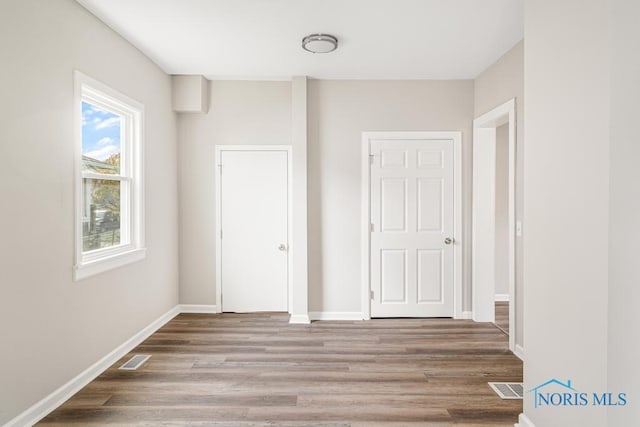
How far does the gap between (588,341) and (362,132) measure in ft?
10.3

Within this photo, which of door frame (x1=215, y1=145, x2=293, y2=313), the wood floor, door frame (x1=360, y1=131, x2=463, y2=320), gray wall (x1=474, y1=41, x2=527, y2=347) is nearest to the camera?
the wood floor

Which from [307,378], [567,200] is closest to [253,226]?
[307,378]

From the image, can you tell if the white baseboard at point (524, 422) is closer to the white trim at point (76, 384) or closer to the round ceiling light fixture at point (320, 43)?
the white trim at point (76, 384)

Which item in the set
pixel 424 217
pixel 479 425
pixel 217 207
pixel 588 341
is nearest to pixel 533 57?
pixel 588 341

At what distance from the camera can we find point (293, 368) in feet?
9.91

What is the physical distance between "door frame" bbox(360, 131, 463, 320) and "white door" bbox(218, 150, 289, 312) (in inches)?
36.0

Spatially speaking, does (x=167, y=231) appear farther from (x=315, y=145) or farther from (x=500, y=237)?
(x=500, y=237)

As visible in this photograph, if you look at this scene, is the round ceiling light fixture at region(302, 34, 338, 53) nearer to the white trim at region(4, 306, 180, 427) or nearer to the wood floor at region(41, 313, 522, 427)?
the wood floor at region(41, 313, 522, 427)

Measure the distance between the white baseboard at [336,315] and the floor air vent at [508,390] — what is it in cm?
178

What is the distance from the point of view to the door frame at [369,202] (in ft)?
14.1

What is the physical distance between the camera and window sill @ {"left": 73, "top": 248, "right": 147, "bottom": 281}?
267 centimetres

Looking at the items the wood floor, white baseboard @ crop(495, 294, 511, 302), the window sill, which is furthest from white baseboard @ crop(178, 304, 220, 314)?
white baseboard @ crop(495, 294, 511, 302)

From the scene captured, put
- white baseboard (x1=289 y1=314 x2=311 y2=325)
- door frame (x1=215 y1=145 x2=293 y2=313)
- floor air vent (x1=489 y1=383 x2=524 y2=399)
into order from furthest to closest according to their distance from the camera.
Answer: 1. door frame (x1=215 y1=145 x2=293 y2=313)
2. white baseboard (x1=289 y1=314 x2=311 y2=325)
3. floor air vent (x1=489 y1=383 x2=524 y2=399)

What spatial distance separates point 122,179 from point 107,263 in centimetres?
79
